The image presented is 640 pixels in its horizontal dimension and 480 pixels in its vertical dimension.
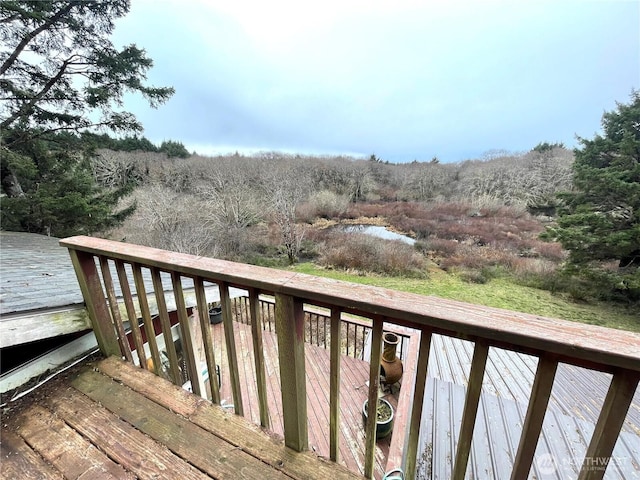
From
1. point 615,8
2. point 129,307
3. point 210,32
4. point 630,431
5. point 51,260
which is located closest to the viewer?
point 129,307

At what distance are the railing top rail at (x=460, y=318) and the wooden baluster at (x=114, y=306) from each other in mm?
778

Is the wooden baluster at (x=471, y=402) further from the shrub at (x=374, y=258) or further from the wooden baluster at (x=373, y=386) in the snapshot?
the shrub at (x=374, y=258)

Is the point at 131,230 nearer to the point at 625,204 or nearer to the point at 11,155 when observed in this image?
the point at 11,155

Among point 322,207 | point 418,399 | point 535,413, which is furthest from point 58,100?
point 322,207

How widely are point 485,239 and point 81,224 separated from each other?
64.2ft

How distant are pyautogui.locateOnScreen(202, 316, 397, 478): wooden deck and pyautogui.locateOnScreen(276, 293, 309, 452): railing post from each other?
1940mm

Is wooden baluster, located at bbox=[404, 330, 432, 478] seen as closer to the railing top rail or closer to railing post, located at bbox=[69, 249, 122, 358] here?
the railing top rail

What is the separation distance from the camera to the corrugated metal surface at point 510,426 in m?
2.60

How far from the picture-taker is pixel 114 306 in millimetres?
1646

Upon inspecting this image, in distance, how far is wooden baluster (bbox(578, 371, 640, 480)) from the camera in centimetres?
63

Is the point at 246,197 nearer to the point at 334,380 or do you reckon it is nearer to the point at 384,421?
the point at 384,421

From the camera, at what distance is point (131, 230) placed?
1138 cm

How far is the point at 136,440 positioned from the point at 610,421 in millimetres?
1835

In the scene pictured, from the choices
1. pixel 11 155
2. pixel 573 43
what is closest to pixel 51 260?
pixel 11 155
